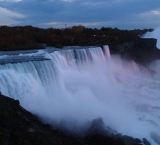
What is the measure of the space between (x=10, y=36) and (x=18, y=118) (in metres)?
19.9

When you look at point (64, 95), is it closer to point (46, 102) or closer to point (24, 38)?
point (46, 102)

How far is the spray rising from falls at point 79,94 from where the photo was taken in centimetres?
1312

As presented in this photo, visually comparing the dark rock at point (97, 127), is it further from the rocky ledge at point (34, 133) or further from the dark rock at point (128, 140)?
the dark rock at point (128, 140)

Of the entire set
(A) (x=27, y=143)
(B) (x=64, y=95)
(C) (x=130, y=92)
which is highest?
(A) (x=27, y=143)

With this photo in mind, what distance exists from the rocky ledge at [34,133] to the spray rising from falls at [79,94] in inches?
39.9

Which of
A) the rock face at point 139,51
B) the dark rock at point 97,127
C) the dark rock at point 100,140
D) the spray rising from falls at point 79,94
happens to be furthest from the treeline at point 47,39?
the dark rock at point 100,140

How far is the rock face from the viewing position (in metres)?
34.3

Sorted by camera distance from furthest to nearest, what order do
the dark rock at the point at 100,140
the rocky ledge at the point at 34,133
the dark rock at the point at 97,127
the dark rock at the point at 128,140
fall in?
the dark rock at the point at 128,140
the dark rock at the point at 97,127
the dark rock at the point at 100,140
the rocky ledge at the point at 34,133

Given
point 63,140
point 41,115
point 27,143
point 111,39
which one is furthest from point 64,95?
point 111,39

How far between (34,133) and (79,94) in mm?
7799

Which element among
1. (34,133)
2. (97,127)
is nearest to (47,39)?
(97,127)

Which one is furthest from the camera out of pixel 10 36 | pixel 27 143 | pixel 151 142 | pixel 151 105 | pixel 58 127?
pixel 10 36

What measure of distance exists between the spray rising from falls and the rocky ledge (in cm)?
101

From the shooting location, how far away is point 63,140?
9.96 meters
